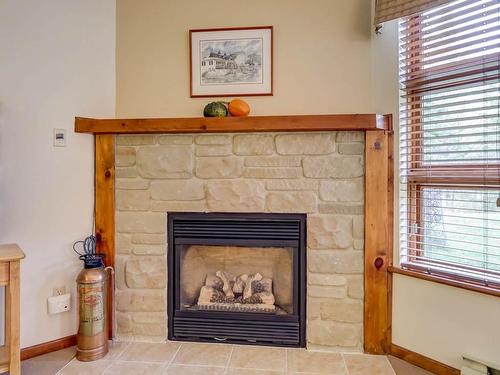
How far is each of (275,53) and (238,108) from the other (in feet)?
1.59

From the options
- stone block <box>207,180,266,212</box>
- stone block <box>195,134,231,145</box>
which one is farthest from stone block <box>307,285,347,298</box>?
stone block <box>195,134,231,145</box>

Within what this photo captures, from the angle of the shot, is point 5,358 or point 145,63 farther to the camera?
point 145,63

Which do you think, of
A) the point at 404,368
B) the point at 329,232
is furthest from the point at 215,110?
the point at 404,368

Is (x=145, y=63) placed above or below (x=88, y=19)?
below

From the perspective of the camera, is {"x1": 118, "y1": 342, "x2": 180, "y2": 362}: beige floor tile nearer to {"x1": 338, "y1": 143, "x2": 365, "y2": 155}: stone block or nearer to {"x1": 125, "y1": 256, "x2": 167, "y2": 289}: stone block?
{"x1": 125, "y1": 256, "x2": 167, "y2": 289}: stone block

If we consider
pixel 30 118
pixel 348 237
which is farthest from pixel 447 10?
pixel 30 118

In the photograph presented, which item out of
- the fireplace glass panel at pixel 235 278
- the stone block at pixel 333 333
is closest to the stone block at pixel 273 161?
the fireplace glass panel at pixel 235 278

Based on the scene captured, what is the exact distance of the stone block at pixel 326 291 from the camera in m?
2.08

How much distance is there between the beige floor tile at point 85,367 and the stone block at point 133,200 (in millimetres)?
936

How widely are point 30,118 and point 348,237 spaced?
6.85 ft

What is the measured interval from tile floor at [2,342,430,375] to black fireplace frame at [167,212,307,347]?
81mm

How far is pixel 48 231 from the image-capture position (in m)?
2.08

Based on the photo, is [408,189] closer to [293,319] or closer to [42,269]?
[293,319]

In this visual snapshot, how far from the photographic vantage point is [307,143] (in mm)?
2072
